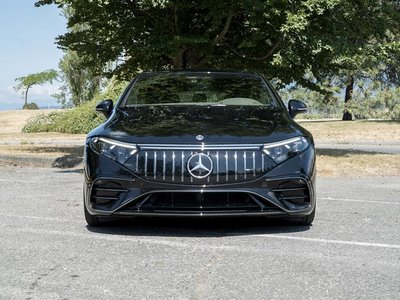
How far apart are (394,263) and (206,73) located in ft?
10.9

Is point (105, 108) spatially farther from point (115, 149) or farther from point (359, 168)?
point (359, 168)

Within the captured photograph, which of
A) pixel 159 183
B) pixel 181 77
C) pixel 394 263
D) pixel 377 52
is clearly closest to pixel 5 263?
pixel 159 183

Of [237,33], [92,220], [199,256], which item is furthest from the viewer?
[237,33]

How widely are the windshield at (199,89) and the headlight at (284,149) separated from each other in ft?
3.87

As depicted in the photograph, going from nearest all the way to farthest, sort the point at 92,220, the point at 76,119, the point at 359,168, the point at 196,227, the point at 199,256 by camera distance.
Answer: the point at 199,256, the point at 92,220, the point at 196,227, the point at 359,168, the point at 76,119

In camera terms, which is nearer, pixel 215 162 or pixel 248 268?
pixel 248 268

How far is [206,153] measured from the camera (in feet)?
15.5

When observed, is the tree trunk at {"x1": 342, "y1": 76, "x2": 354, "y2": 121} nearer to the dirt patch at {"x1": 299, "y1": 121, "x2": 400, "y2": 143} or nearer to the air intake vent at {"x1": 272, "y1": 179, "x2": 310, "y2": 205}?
the dirt patch at {"x1": 299, "y1": 121, "x2": 400, "y2": 143}

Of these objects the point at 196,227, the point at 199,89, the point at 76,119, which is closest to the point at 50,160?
the point at 199,89

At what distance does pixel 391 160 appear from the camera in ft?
37.9

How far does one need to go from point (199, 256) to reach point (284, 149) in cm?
120

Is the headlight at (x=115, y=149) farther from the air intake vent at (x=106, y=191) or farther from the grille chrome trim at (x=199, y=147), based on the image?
the air intake vent at (x=106, y=191)

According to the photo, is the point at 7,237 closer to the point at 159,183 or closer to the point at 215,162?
the point at 159,183

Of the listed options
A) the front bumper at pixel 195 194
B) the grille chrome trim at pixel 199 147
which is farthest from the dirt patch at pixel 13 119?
the grille chrome trim at pixel 199 147
